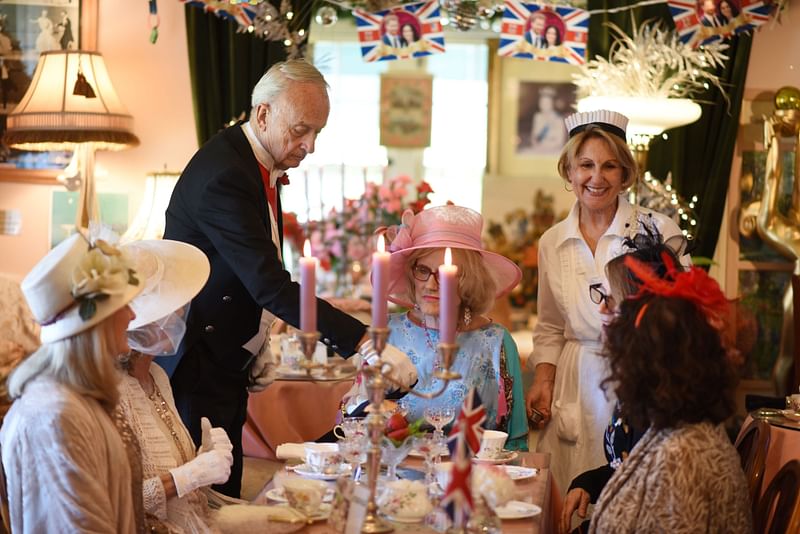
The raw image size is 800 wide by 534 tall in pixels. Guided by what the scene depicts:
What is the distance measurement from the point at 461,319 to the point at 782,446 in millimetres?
992

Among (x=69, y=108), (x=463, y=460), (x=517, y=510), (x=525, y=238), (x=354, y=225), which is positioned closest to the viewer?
(x=463, y=460)

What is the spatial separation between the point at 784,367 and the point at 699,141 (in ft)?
4.13

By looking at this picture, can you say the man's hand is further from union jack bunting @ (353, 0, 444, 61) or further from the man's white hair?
union jack bunting @ (353, 0, 444, 61)

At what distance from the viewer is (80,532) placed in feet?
6.31

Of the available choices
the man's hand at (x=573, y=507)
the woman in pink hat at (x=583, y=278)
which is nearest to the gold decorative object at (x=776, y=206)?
the woman in pink hat at (x=583, y=278)

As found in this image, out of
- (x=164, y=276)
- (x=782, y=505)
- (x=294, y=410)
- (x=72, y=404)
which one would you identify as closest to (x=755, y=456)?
(x=782, y=505)

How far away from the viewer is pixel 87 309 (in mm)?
1989

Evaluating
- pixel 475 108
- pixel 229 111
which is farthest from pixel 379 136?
pixel 229 111

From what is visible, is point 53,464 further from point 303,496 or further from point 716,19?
point 716,19

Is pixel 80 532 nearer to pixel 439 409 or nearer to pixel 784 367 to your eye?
pixel 439 409

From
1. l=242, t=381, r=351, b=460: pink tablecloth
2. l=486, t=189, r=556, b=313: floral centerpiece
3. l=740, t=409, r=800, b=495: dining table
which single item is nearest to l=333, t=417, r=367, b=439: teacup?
l=740, t=409, r=800, b=495: dining table

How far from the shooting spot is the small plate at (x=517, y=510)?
2.22 metres

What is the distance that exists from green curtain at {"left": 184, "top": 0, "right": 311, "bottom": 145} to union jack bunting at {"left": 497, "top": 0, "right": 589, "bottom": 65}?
1.20 m

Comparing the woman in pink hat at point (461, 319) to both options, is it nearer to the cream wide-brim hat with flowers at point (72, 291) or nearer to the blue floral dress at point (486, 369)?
the blue floral dress at point (486, 369)
